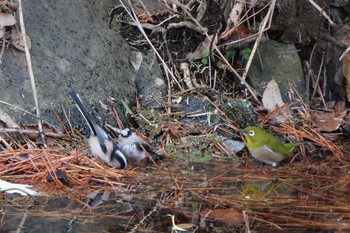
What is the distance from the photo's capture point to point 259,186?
530 centimetres

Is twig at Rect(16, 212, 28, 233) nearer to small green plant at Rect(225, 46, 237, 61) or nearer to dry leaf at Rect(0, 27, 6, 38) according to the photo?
dry leaf at Rect(0, 27, 6, 38)

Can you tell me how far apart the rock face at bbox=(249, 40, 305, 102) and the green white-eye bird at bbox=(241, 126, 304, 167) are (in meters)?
1.45

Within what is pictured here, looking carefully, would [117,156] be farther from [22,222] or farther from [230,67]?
[230,67]

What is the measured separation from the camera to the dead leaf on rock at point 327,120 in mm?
6871

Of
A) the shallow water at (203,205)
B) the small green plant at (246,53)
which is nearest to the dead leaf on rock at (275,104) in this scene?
the small green plant at (246,53)

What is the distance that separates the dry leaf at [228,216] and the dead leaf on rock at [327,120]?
2596 mm

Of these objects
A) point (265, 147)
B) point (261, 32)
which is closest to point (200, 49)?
point (261, 32)

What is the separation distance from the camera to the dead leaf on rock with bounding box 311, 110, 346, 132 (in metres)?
6.87

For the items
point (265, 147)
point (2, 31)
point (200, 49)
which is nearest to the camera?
point (265, 147)

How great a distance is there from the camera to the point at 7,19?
625cm

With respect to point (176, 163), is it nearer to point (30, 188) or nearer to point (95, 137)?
point (95, 137)

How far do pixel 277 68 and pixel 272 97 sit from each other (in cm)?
55

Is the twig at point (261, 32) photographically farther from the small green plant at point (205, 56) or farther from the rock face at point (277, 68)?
the small green plant at point (205, 56)

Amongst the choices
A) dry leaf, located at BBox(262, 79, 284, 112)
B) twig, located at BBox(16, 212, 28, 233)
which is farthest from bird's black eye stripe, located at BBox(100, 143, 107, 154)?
dry leaf, located at BBox(262, 79, 284, 112)
